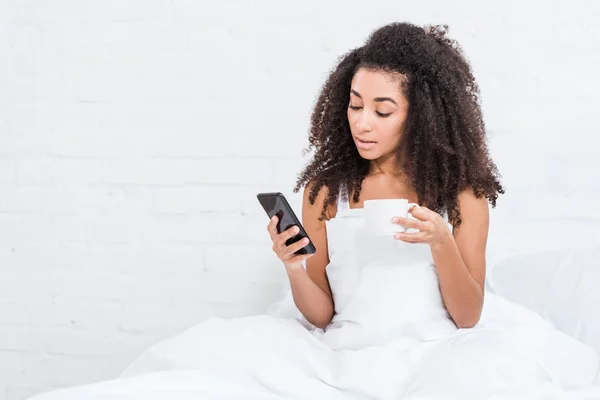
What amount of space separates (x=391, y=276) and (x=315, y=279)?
18 centimetres

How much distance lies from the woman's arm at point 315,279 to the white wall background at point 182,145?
14.9 inches

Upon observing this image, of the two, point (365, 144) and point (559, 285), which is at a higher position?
point (365, 144)

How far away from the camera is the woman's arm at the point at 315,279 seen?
4.71ft

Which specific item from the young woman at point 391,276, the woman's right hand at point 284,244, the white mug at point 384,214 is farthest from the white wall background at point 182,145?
the white mug at point 384,214

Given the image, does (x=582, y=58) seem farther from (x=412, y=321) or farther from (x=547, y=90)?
(x=412, y=321)


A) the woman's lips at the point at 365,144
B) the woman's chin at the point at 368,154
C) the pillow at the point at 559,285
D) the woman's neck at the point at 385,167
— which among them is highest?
the woman's lips at the point at 365,144

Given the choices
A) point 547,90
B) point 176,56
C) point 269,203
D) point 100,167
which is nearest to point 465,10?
point 547,90

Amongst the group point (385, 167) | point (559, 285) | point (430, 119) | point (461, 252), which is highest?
point (430, 119)

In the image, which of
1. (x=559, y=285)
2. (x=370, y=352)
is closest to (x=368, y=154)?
(x=370, y=352)

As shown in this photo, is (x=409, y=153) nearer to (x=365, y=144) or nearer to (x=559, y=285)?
(x=365, y=144)

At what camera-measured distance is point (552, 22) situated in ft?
6.01

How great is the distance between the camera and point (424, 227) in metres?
1.25

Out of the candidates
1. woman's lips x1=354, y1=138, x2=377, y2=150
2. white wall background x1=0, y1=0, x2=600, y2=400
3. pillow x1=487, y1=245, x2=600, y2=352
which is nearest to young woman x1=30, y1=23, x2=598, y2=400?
woman's lips x1=354, y1=138, x2=377, y2=150

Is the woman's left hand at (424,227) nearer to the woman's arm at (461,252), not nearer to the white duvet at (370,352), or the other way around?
the woman's arm at (461,252)
